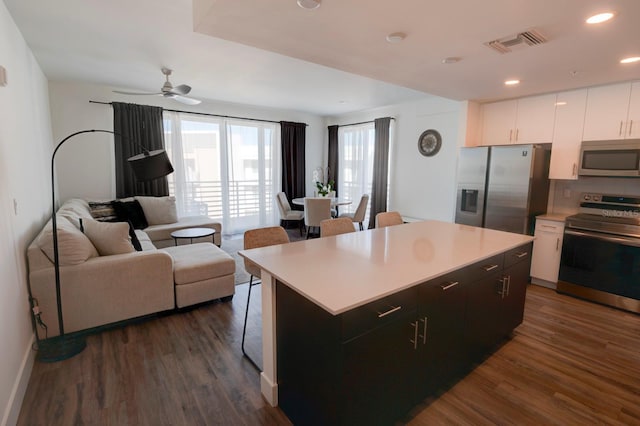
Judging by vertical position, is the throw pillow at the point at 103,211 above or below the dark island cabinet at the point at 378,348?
above

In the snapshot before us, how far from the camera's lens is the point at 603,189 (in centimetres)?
358

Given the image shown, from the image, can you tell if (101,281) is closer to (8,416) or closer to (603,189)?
(8,416)

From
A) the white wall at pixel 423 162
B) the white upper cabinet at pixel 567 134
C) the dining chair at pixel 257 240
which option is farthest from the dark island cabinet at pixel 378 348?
the white wall at pixel 423 162

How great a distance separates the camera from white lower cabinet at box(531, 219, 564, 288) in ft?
11.7

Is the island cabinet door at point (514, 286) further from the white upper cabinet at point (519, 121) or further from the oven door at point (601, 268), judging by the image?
the white upper cabinet at point (519, 121)

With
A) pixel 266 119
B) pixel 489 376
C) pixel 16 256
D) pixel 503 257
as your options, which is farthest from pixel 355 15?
pixel 266 119

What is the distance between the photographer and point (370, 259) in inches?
74.9

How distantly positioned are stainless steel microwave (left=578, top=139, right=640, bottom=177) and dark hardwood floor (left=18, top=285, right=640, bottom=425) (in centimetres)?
155

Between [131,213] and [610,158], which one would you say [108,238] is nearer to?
[131,213]

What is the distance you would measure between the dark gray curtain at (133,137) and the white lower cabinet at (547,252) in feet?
18.7

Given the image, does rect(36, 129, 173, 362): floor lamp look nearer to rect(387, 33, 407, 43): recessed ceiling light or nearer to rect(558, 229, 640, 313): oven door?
rect(387, 33, 407, 43): recessed ceiling light

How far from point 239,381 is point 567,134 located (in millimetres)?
4326

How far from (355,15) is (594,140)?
3241 millimetres

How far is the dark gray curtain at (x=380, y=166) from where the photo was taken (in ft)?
19.4
